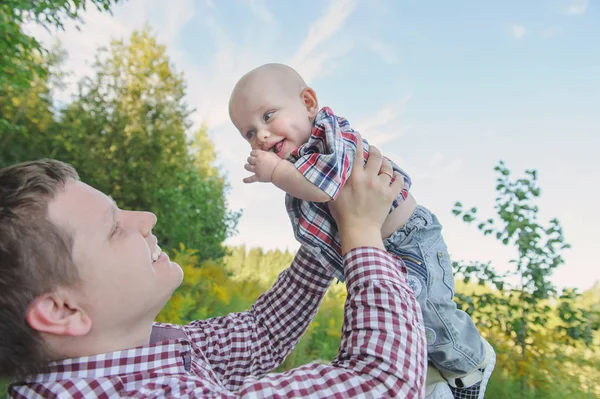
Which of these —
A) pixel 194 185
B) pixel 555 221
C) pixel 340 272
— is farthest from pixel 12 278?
pixel 194 185

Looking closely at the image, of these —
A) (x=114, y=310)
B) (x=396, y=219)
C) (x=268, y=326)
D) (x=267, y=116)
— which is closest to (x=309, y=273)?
(x=268, y=326)

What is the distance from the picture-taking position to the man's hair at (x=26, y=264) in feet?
3.98

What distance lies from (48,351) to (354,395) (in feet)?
2.52

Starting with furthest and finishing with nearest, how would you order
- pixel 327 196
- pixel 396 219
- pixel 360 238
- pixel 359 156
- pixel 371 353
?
pixel 396 219 → pixel 359 156 → pixel 327 196 → pixel 360 238 → pixel 371 353

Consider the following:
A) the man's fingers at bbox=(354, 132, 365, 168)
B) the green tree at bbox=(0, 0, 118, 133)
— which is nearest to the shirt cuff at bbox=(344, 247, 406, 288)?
the man's fingers at bbox=(354, 132, 365, 168)

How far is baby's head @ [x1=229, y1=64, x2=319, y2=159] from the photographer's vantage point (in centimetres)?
187

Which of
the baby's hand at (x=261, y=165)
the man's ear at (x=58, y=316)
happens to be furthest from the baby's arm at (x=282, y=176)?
the man's ear at (x=58, y=316)

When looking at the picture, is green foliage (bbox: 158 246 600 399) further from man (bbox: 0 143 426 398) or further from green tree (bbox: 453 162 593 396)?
man (bbox: 0 143 426 398)

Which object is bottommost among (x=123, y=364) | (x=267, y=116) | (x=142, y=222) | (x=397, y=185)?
(x=123, y=364)

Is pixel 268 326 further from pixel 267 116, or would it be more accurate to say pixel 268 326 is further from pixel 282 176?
pixel 267 116

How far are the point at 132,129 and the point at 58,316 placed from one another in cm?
876

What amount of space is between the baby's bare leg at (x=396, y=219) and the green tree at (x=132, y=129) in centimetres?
709

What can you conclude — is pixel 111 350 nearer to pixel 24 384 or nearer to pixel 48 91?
pixel 24 384

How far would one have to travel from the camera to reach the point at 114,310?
Result: 130cm
